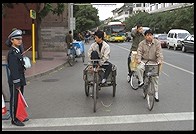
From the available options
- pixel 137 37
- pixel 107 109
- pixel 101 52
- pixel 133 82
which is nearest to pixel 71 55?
pixel 133 82

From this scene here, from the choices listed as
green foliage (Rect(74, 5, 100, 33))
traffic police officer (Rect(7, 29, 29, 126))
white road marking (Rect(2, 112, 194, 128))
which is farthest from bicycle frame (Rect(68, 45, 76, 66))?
green foliage (Rect(74, 5, 100, 33))

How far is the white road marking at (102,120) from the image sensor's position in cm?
528

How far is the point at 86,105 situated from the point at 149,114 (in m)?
1.51

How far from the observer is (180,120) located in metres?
5.44

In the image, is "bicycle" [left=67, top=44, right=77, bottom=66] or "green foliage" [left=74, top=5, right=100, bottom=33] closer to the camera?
"bicycle" [left=67, top=44, right=77, bottom=66]

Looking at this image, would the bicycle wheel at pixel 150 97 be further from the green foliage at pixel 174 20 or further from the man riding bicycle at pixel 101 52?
the green foliage at pixel 174 20

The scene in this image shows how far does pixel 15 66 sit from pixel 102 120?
6.12 ft

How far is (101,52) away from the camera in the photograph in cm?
671

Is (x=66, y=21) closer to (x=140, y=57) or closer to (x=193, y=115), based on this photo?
(x=140, y=57)

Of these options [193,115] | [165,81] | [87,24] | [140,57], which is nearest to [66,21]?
[165,81]

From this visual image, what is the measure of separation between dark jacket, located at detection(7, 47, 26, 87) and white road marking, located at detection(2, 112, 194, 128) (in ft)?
2.54

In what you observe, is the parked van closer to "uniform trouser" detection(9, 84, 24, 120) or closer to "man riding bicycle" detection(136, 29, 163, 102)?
"man riding bicycle" detection(136, 29, 163, 102)

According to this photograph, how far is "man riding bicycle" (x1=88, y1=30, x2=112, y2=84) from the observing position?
21.6 ft

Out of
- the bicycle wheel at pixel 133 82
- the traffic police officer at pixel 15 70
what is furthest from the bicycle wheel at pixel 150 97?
the traffic police officer at pixel 15 70
